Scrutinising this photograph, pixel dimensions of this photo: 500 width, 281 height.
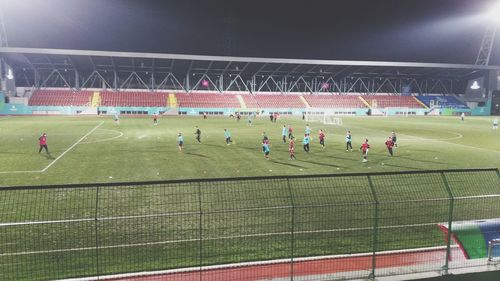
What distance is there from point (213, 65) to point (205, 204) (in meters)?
67.4

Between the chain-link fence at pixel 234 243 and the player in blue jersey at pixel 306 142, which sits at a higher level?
the player in blue jersey at pixel 306 142

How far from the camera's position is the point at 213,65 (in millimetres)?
76938

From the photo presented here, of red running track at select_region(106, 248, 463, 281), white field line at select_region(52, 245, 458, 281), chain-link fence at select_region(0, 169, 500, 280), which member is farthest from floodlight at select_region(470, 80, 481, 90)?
red running track at select_region(106, 248, 463, 281)

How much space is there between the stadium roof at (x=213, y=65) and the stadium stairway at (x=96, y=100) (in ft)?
17.5

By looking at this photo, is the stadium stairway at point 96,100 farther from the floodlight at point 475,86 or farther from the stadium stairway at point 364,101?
the floodlight at point 475,86

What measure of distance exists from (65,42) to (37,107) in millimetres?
14172

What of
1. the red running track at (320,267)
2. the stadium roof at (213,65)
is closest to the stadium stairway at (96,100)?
the stadium roof at (213,65)

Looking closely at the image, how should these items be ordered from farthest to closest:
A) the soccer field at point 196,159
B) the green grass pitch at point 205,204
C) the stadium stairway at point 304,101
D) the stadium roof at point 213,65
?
the stadium stairway at point 304,101 → the stadium roof at point 213,65 → the soccer field at point 196,159 → the green grass pitch at point 205,204

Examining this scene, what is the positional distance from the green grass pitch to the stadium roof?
39.0 meters

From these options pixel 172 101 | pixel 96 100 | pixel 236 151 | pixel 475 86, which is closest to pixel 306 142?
pixel 236 151

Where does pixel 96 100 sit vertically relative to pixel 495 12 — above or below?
below

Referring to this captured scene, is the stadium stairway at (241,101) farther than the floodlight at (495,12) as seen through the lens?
Yes

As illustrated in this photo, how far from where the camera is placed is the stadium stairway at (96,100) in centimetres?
7550

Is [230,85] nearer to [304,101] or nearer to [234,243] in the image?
[304,101]
